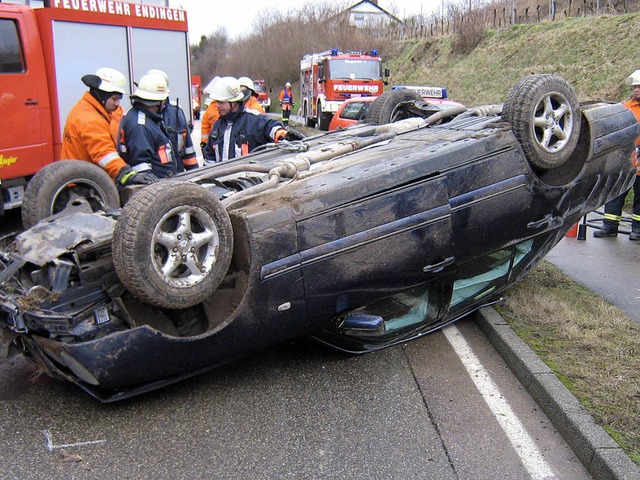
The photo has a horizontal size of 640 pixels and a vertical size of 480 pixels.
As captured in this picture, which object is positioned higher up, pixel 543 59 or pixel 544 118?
pixel 543 59

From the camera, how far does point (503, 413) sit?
11.8 feet

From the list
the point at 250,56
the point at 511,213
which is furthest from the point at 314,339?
the point at 250,56

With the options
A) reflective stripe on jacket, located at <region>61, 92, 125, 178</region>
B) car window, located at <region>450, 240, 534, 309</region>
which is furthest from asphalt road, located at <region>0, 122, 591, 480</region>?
reflective stripe on jacket, located at <region>61, 92, 125, 178</region>

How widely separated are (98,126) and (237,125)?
4.88 feet

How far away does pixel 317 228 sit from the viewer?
358 centimetres

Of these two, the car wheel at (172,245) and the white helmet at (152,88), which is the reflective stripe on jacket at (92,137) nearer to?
the white helmet at (152,88)

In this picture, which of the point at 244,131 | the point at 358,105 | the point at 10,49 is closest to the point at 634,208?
the point at 244,131

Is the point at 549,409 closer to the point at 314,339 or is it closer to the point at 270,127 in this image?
the point at 314,339

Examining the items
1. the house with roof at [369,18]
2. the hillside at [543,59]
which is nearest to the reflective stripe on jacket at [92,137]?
the hillside at [543,59]

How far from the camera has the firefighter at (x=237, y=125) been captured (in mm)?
6188

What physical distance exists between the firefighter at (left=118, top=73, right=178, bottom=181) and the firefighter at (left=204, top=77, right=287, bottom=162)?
2.82 ft

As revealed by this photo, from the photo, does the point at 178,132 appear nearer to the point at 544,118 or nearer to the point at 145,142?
the point at 145,142

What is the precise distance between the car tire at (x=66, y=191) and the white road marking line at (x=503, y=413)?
2.51 metres


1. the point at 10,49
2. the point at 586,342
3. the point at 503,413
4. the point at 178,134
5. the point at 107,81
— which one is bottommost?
the point at 503,413
